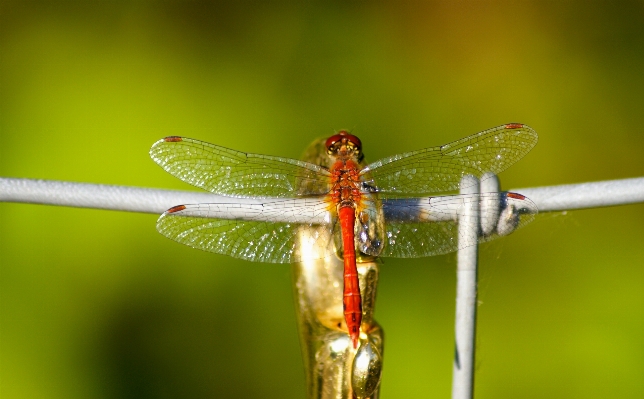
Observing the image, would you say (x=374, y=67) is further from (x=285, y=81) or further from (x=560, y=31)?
(x=560, y=31)

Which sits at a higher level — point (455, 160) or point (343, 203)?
point (455, 160)

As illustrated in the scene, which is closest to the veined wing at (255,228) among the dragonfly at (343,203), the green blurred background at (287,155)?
the dragonfly at (343,203)

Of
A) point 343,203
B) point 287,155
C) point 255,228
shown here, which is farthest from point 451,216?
point 287,155

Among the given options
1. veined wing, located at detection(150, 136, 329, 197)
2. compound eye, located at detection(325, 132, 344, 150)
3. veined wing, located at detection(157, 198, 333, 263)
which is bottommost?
veined wing, located at detection(157, 198, 333, 263)

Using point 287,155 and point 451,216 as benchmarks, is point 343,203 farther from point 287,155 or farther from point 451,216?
point 287,155

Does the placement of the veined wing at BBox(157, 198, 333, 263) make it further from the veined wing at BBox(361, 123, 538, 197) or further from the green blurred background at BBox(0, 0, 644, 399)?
the green blurred background at BBox(0, 0, 644, 399)

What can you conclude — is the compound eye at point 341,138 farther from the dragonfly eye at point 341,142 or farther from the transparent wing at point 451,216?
the transparent wing at point 451,216

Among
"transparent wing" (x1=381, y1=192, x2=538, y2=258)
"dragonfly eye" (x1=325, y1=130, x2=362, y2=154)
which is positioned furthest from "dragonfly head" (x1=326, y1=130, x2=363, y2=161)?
"transparent wing" (x1=381, y1=192, x2=538, y2=258)
